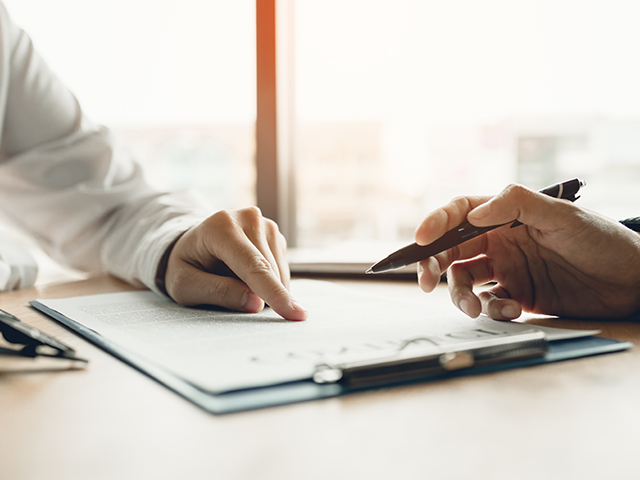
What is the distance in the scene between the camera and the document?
13.2 inches

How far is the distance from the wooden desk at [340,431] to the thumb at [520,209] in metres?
0.18

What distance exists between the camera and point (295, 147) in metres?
1.43

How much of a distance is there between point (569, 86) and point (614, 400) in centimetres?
124

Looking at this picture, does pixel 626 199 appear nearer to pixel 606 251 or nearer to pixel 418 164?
pixel 418 164

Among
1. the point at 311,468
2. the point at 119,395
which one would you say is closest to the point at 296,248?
the point at 119,395

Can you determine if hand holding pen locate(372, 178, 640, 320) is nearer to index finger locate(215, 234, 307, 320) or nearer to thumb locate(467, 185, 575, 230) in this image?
thumb locate(467, 185, 575, 230)

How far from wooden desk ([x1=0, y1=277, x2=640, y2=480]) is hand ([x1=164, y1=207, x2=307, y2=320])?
7.4 inches

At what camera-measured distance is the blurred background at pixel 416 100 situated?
1.34m

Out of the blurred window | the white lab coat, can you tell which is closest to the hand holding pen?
the white lab coat

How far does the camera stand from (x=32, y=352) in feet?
1.26

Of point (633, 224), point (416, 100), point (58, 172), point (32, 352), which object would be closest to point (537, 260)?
point (633, 224)

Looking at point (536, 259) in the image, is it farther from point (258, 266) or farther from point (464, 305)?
point (258, 266)

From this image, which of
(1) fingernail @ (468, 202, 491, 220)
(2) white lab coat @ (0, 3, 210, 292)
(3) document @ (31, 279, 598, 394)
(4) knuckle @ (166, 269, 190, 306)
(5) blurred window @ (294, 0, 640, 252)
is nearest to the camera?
(3) document @ (31, 279, 598, 394)

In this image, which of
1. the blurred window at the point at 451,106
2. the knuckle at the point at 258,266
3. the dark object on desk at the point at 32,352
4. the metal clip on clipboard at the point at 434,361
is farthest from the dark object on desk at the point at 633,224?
the blurred window at the point at 451,106
